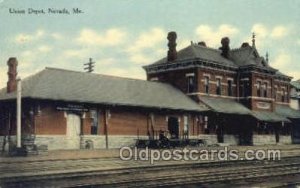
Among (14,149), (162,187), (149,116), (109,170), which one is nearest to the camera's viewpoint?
(162,187)

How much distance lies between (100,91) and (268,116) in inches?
653

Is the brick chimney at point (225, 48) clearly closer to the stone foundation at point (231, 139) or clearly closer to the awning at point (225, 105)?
the awning at point (225, 105)

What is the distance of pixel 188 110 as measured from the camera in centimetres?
3362

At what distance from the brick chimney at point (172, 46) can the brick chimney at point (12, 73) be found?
48.7 feet

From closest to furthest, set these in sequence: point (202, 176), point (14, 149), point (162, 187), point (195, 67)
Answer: point (162, 187) → point (202, 176) → point (14, 149) → point (195, 67)

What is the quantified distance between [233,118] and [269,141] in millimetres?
4955

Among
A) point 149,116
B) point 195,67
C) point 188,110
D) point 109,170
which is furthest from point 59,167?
point 195,67

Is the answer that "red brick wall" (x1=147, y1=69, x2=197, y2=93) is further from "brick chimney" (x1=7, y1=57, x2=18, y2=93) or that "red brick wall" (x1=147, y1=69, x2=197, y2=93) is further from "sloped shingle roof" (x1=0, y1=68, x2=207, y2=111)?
"brick chimney" (x1=7, y1=57, x2=18, y2=93)

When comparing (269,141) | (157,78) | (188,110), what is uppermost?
(157,78)

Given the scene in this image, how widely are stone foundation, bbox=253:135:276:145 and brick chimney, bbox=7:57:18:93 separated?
67.3ft

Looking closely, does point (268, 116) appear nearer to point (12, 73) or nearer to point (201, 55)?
point (201, 55)

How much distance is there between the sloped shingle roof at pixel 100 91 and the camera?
26797 millimetres

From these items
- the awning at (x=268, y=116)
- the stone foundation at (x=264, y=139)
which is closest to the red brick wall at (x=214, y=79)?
the awning at (x=268, y=116)

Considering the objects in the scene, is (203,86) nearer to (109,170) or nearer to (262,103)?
(262,103)
